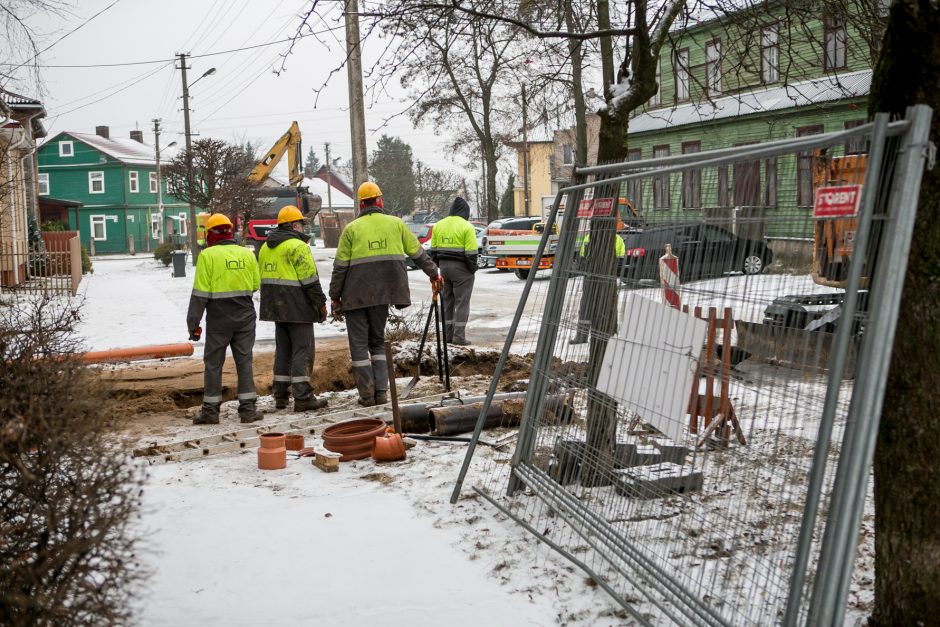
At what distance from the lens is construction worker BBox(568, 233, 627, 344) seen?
193 inches

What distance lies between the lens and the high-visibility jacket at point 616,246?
4762 mm

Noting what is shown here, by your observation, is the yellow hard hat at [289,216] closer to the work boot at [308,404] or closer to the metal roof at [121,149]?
the work boot at [308,404]

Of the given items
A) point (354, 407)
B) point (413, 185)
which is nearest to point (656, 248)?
point (354, 407)

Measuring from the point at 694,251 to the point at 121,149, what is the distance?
75.3 meters

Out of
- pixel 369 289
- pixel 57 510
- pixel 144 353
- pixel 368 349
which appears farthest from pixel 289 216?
pixel 57 510

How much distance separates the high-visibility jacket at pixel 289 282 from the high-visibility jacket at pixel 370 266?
0.22 meters

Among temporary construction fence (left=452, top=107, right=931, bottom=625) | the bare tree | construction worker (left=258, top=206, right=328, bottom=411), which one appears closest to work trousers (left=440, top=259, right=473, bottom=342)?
construction worker (left=258, top=206, right=328, bottom=411)

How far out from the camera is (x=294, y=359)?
28.5 ft

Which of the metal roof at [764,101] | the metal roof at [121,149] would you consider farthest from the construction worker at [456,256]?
the metal roof at [121,149]

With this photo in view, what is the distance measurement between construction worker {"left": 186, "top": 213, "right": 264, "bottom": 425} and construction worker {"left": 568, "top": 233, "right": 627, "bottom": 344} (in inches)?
162

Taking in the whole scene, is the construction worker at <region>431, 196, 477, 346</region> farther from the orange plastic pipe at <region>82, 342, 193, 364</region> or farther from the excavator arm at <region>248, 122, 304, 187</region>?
the excavator arm at <region>248, 122, 304, 187</region>

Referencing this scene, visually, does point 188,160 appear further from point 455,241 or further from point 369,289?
point 369,289

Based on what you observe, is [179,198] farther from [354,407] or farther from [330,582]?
[330,582]

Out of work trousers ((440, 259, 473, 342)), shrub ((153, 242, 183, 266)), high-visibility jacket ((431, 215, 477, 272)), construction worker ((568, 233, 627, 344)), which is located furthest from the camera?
shrub ((153, 242, 183, 266))
